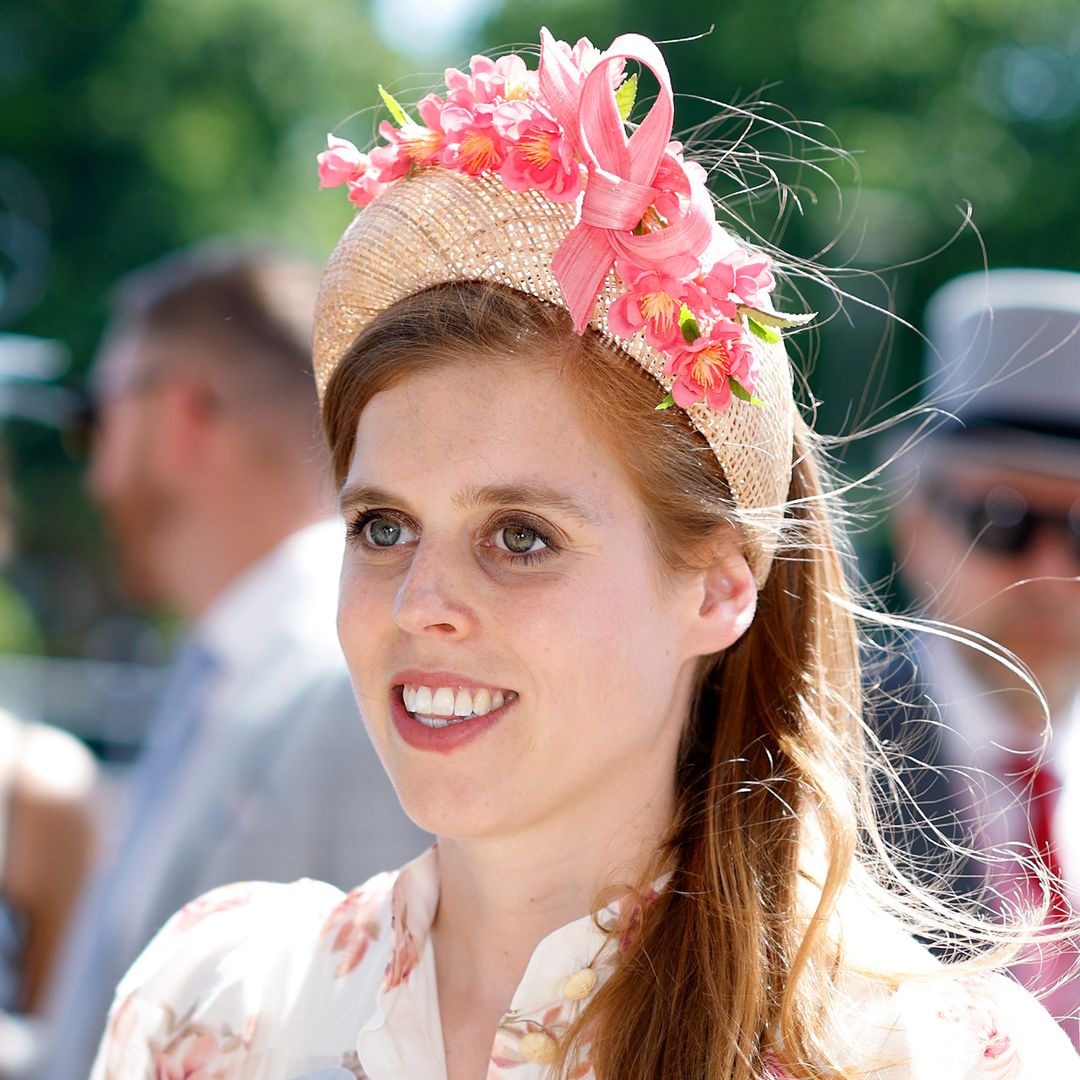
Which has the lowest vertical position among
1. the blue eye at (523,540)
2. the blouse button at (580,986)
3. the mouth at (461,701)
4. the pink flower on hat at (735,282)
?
the blouse button at (580,986)

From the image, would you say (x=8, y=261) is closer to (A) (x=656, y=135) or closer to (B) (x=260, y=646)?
(B) (x=260, y=646)

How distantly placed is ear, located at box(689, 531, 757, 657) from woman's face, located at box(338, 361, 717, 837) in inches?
3.4

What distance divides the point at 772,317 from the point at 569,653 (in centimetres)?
47

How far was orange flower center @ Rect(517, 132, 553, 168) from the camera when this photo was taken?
170 cm

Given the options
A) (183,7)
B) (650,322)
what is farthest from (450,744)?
(183,7)

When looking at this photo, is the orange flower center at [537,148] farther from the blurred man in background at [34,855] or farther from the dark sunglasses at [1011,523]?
the blurred man in background at [34,855]

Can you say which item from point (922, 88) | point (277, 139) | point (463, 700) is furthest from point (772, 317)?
point (922, 88)

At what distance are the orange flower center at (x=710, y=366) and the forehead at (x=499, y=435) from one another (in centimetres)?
14

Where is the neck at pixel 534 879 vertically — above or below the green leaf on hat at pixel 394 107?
below

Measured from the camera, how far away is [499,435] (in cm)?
170

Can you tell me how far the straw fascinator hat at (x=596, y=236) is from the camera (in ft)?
5.44

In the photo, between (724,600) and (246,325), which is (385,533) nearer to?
(724,600)

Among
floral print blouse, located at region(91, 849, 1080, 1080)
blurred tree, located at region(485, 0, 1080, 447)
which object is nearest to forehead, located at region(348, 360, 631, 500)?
floral print blouse, located at region(91, 849, 1080, 1080)

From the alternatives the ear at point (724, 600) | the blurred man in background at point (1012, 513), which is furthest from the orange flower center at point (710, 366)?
the blurred man in background at point (1012, 513)
